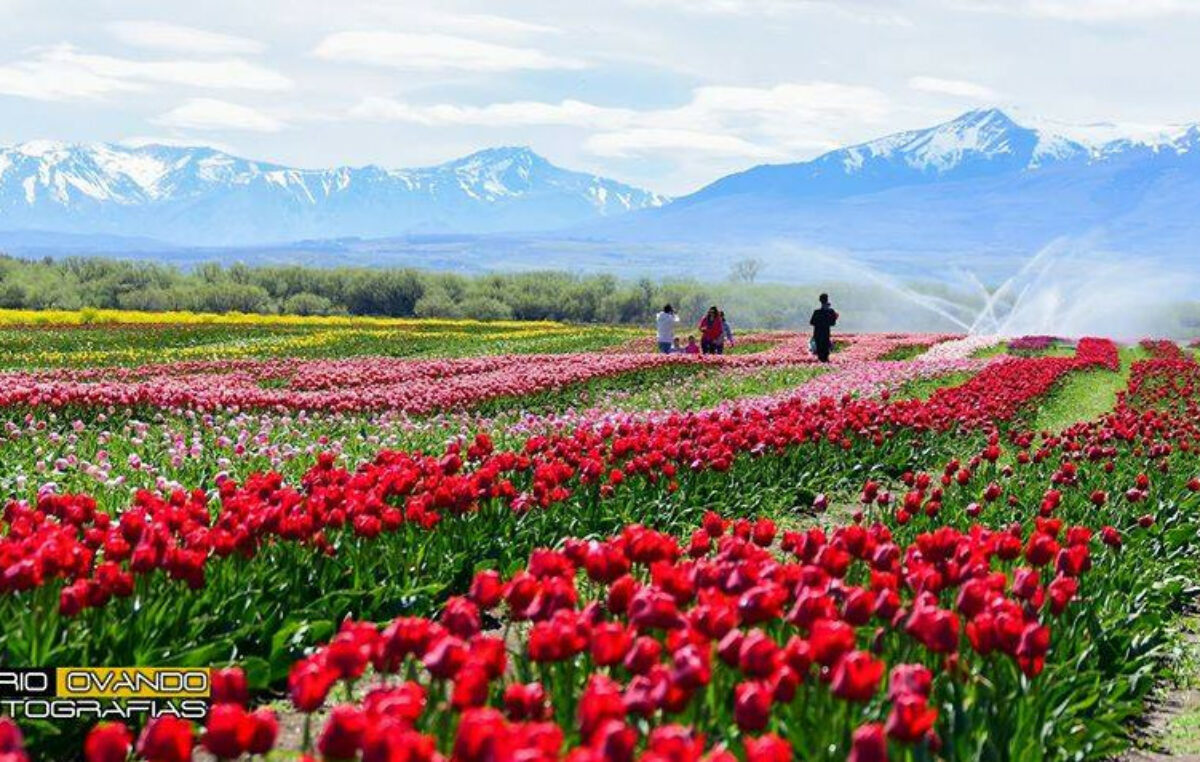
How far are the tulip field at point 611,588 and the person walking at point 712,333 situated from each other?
18.8m

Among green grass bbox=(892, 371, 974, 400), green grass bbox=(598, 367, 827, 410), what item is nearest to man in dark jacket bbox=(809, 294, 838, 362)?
green grass bbox=(598, 367, 827, 410)

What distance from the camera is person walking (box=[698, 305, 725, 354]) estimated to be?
113 feet

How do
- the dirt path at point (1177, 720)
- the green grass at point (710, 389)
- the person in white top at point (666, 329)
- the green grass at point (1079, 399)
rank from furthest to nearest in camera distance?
the person in white top at point (666, 329)
the green grass at point (710, 389)
the green grass at point (1079, 399)
the dirt path at point (1177, 720)

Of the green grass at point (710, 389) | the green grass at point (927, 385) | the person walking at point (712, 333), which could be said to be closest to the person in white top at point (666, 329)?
the person walking at point (712, 333)

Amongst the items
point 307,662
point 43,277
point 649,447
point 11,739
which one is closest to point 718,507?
point 649,447

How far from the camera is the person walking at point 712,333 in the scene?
1352 inches

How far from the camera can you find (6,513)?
270 inches

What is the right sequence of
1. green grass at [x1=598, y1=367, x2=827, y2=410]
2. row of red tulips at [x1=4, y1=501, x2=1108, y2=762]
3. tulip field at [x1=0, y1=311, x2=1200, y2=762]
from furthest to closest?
1. green grass at [x1=598, y1=367, x2=827, y2=410]
2. tulip field at [x1=0, y1=311, x2=1200, y2=762]
3. row of red tulips at [x1=4, y1=501, x2=1108, y2=762]

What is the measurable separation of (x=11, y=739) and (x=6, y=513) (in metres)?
4.00

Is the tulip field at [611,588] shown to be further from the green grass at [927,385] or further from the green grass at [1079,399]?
the green grass at [927,385]

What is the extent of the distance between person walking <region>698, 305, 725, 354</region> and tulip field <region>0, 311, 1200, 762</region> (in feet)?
61.8

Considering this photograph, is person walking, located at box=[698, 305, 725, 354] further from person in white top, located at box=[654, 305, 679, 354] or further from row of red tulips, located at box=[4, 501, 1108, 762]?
row of red tulips, located at box=[4, 501, 1108, 762]

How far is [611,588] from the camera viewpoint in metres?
4.97

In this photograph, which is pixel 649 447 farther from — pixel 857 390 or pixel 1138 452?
pixel 857 390
